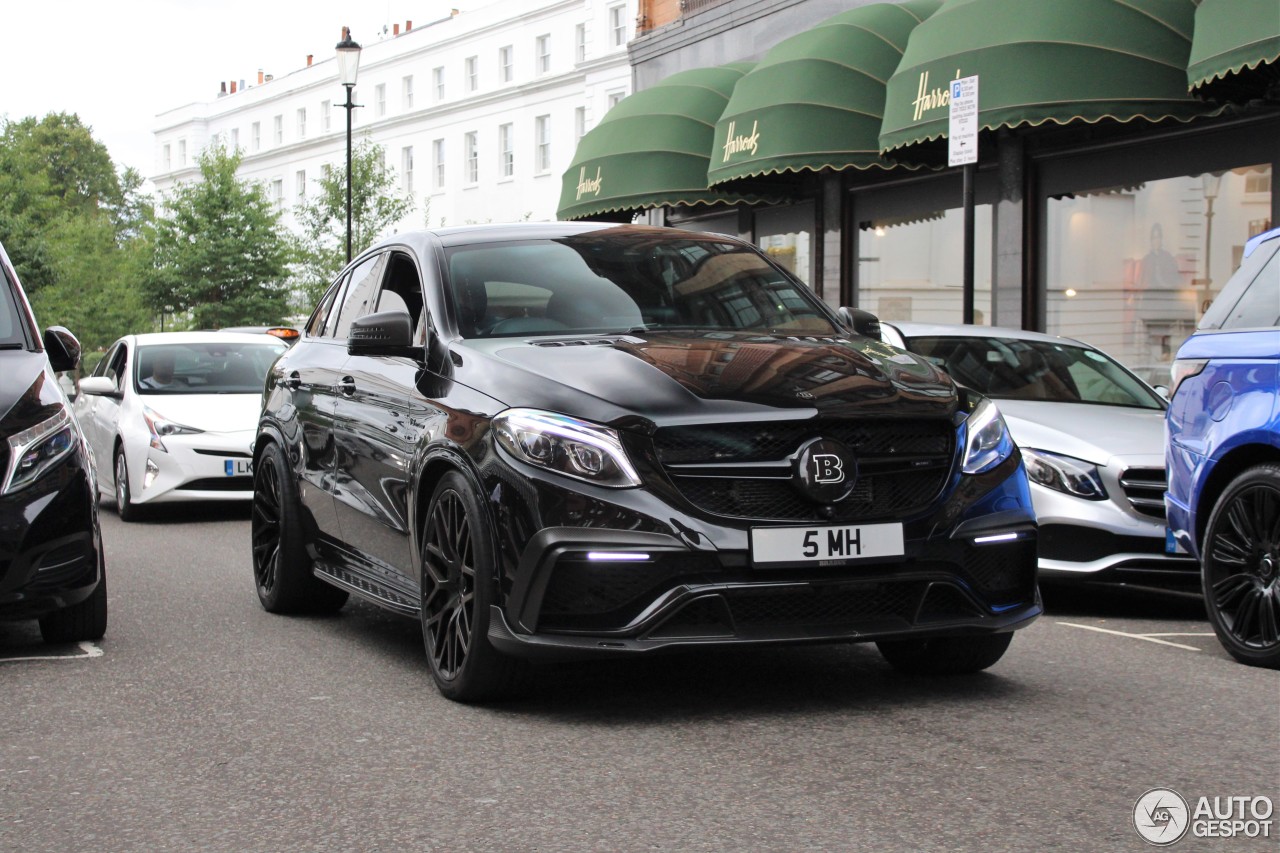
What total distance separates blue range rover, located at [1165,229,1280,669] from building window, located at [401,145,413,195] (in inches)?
2318

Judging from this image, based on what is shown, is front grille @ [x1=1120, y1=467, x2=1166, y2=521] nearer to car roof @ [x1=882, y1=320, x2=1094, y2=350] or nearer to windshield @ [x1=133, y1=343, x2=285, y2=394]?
car roof @ [x1=882, y1=320, x2=1094, y2=350]

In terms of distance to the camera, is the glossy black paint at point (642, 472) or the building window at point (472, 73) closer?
the glossy black paint at point (642, 472)

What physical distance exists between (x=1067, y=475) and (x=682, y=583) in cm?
371

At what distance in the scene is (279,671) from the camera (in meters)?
6.54

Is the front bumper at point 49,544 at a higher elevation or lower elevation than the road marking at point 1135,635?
higher

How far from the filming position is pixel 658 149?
22.9 metres

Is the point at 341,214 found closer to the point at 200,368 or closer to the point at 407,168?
the point at 407,168

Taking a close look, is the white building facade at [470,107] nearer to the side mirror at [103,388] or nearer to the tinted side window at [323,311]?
the side mirror at [103,388]

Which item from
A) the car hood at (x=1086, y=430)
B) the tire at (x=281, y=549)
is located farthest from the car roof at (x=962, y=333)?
the tire at (x=281, y=549)

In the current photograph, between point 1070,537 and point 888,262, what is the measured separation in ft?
46.0

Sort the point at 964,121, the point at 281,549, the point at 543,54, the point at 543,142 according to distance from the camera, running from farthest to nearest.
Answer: the point at 543,54, the point at 543,142, the point at 964,121, the point at 281,549

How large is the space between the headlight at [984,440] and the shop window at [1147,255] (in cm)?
1030

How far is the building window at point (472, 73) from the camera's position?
198 ft
